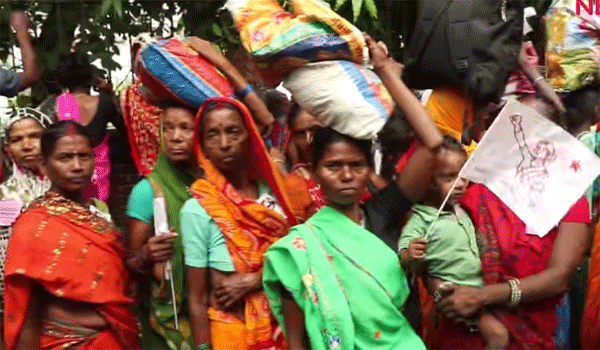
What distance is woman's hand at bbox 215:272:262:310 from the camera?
14.8ft

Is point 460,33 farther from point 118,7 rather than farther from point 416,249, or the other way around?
point 118,7

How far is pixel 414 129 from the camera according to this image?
4.42 meters

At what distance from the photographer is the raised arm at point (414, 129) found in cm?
438

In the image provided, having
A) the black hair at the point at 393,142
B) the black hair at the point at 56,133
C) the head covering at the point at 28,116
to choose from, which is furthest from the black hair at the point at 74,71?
the black hair at the point at 393,142

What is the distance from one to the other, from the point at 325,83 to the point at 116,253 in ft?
3.38

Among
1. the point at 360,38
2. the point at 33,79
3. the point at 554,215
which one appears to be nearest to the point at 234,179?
the point at 360,38

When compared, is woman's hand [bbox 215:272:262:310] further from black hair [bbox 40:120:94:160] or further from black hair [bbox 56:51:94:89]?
A: black hair [bbox 56:51:94:89]

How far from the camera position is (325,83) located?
440 cm

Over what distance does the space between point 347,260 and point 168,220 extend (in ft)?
2.91

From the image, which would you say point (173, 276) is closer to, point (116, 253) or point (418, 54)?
point (116, 253)

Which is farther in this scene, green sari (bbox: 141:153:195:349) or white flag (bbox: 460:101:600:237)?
green sari (bbox: 141:153:195:349)

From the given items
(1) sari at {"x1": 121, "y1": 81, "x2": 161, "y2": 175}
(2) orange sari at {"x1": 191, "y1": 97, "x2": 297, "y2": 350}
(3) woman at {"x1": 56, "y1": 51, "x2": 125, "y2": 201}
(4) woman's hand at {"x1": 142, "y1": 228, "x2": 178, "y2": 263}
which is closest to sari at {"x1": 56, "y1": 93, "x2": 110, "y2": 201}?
(3) woman at {"x1": 56, "y1": 51, "x2": 125, "y2": 201}

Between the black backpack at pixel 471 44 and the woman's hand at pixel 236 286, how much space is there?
1.14m

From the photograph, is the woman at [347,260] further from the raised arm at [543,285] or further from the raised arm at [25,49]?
the raised arm at [25,49]
